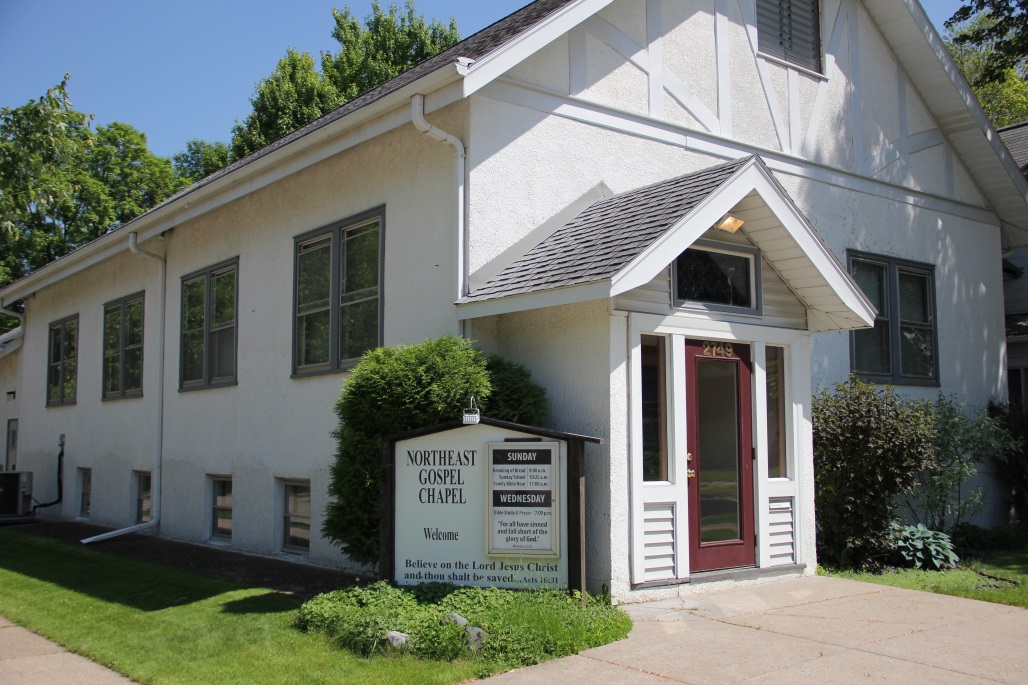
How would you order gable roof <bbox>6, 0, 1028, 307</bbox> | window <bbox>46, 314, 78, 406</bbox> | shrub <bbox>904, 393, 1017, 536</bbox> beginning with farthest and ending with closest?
window <bbox>46, 314, 78, 406</bbox> → shrub <bbox>904, 393, 1017, 536</bbox> → gable roof <bbox>6, 0, 1028, 307</bbox>

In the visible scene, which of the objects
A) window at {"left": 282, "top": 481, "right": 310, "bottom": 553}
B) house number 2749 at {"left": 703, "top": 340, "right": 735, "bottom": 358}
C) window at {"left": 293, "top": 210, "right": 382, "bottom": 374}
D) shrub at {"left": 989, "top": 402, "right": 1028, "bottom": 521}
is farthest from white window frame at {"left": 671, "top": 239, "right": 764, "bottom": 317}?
shrub at {"left": 989, "top": 402, "right": 1028, "bottom": 521}

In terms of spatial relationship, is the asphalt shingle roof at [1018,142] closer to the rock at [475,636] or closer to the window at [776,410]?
the window at [776,410]

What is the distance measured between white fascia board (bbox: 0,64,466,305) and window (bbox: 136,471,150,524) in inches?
146

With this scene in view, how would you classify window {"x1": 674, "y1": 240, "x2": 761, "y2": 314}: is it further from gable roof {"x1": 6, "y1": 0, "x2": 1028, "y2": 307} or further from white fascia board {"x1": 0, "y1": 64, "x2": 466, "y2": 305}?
white fascia board {"x1": 0, "y1": 64, "x2": 466, "y2": 305}

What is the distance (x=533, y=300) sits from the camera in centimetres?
816

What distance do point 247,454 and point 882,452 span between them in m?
7.69

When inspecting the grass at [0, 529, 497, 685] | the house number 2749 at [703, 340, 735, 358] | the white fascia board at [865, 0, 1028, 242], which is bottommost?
the grass at [0, 529, 497, 685]

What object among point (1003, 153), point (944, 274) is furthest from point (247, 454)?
point (1003, 153)

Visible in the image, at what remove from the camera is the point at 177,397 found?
14.5m

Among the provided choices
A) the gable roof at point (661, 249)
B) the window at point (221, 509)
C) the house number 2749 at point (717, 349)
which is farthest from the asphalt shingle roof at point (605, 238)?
the window at point (221, 509)

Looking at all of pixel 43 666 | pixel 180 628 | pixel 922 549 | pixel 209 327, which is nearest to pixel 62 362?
pixel 209 327

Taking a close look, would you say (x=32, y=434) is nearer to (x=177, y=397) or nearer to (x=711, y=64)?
(x=177, y=397)

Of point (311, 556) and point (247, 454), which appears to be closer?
point (311, 556)

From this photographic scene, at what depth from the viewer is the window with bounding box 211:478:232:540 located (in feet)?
43.4
